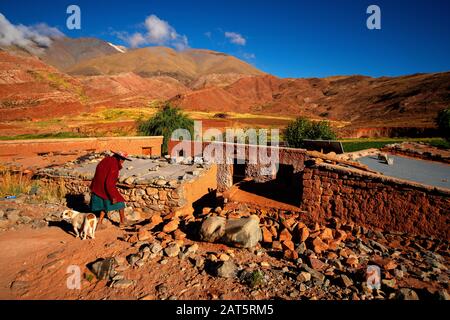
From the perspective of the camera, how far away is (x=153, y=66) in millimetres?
153500

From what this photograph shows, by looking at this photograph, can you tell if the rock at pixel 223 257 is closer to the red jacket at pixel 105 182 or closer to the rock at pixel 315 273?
the rock at pixel 315 273

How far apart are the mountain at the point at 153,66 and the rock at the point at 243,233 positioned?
5473 inches

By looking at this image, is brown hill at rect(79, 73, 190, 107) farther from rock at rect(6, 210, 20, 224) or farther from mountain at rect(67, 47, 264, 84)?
rock at rect(6, 210, 20, 224)

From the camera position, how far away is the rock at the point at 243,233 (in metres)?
5.07

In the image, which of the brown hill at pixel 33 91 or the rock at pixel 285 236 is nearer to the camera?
the rock at pixel 285 236

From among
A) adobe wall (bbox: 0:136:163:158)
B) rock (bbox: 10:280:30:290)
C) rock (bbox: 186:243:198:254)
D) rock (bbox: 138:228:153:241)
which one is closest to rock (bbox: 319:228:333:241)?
rock (bbox: 186:243:198:254)

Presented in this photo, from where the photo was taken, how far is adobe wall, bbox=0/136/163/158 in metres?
14.0

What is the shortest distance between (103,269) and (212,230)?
1951 mm

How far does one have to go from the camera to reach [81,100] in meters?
54.4

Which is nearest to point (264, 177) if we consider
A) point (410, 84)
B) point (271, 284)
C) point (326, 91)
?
point (271, 284)

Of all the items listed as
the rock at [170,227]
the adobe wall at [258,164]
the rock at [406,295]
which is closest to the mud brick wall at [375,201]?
the rock at [406,295]

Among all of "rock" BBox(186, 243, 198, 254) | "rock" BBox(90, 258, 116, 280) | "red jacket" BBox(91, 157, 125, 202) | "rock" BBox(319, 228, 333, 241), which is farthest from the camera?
"red jacket" BBox(91, 157, 125, 202)

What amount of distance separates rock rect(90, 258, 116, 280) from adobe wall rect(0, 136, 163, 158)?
12.2 metres
